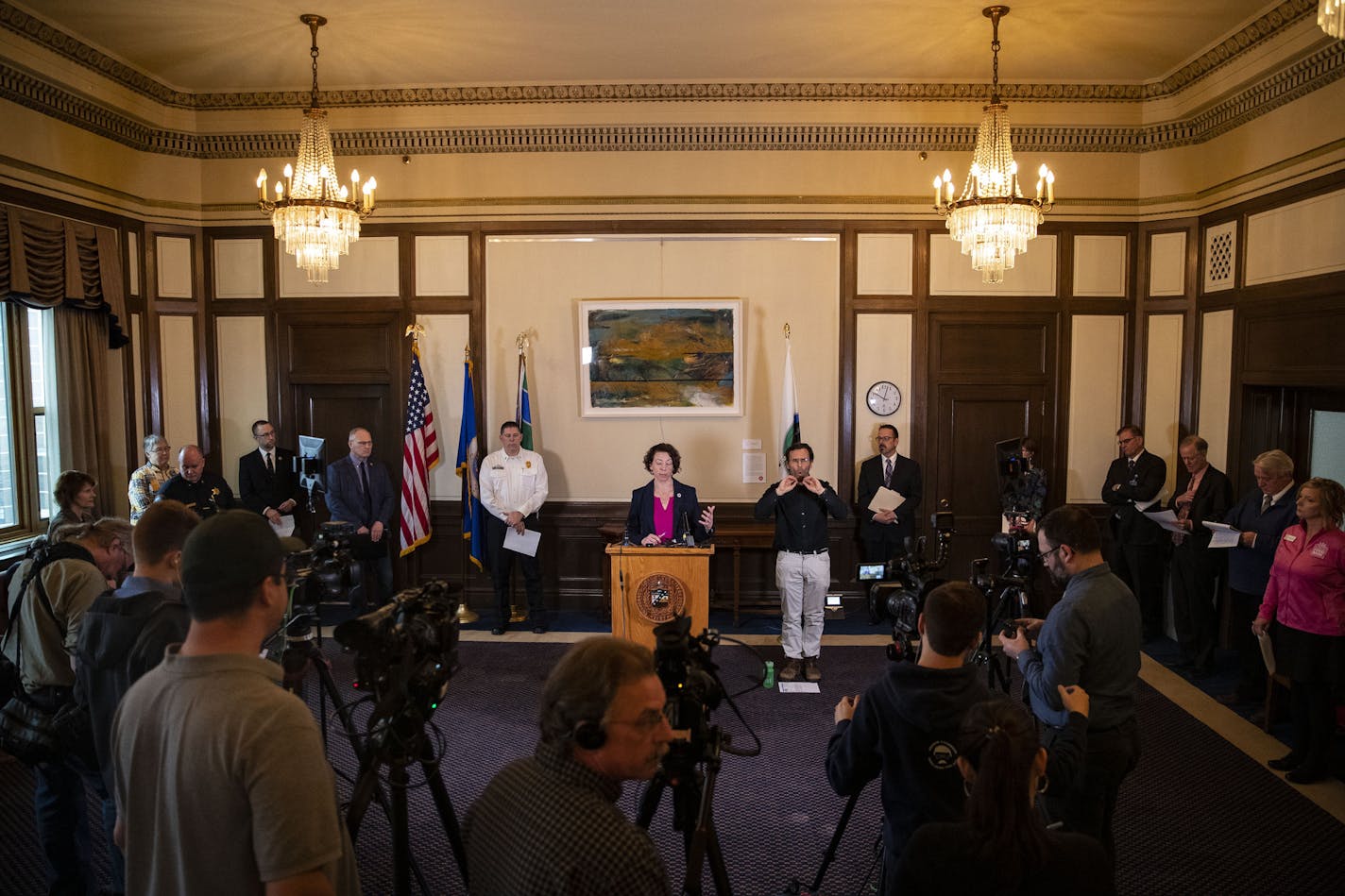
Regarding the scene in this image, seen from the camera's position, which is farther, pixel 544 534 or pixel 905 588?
pixel 544 534

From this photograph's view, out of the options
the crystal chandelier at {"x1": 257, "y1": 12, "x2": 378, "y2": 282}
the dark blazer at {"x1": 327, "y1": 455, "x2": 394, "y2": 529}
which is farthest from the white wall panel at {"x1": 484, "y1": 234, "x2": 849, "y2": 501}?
the crystal chandelier at {"x1": 257, "y1": 12, "x2": 378, "y2": 282}

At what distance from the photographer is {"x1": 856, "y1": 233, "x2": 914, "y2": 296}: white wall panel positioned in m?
7.09

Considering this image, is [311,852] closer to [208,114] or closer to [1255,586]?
[1255,586]

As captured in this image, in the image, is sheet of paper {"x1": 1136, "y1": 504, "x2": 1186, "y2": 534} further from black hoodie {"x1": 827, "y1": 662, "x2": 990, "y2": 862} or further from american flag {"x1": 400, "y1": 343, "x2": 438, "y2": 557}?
american flag {"x1": 400, "y1": 343, "x2": 438, "y2": 557}

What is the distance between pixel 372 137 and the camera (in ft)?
23.5

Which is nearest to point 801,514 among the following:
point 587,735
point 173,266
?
point 587,735

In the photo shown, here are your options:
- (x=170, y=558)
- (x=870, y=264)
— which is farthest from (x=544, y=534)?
(x=170, y=558)

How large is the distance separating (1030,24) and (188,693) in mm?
6100

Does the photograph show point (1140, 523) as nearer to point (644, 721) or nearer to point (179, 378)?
point (644, 721)

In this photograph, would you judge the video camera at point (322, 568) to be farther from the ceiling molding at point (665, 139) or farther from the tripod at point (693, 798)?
the ceiling molding at point (665, 139)

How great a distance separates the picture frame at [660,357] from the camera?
714 centimetres

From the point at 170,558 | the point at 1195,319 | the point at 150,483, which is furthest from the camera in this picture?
the point at 1195,319

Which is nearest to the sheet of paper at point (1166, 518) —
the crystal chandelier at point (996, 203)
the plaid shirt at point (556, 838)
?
the crystal chandelier at point (996, 203)

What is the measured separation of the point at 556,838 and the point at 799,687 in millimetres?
4263
